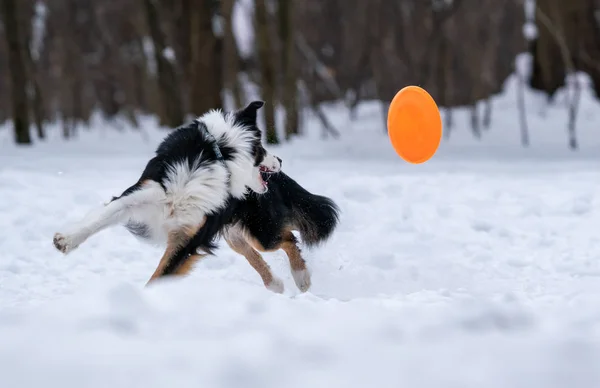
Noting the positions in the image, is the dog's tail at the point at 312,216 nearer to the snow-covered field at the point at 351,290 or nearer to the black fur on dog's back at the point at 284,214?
the black fur on dog's back at the point at 284,214

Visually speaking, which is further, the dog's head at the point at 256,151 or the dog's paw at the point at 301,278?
the dog's paw at the point at 301,278

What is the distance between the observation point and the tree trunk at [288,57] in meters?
15.5

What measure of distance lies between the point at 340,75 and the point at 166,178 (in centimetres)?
2592

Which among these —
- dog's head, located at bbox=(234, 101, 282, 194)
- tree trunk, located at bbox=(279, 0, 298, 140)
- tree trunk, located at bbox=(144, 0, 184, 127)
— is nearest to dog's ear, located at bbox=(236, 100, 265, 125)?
dog's head, located at bbox=(234, 101, 282, 194)

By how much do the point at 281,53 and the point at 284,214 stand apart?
1013 centimetres

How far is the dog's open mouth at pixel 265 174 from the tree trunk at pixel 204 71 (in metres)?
8.98

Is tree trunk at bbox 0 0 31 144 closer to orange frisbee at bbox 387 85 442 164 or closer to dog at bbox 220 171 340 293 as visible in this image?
orange frisbee at bbox 387 85 442 164

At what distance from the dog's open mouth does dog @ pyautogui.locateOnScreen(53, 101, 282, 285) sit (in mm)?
282

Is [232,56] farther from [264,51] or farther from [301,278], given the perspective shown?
[301,278]

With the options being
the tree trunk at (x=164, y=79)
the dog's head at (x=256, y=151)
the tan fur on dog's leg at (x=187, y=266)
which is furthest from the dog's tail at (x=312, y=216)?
the tree trunk at (x=164, y=79)

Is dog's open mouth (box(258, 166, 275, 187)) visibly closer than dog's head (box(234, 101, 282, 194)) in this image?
No

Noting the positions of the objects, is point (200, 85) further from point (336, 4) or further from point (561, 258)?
point (336, 4)

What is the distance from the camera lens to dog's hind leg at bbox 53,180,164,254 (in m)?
4.43

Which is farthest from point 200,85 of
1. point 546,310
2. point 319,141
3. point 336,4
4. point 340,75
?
point 336,4
